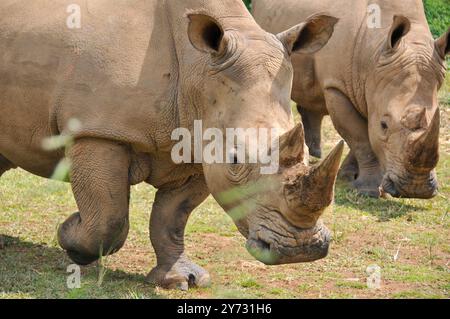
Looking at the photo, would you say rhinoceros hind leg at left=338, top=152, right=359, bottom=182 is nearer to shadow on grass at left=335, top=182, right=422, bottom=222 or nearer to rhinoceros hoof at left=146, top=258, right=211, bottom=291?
shadow on grass at left=335, top=182, right=422, bottom=222

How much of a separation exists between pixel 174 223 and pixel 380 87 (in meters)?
3.22

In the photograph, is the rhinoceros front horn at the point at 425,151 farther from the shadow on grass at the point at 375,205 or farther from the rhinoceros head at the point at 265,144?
the rhinoceros head at the point at 265,144

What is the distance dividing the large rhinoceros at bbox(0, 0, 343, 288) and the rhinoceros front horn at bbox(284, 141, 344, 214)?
15cm

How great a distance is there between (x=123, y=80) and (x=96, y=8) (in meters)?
0.55

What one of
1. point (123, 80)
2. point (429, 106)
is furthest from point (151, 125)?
point (429, 106)

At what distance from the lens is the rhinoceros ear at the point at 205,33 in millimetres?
5983

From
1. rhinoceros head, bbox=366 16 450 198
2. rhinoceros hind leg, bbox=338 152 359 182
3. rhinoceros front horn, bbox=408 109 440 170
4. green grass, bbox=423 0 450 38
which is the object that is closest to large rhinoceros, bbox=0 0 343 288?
rhinoceros front horn, bbox=408 109 440 170

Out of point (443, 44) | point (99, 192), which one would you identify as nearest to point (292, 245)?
point (99, 192)

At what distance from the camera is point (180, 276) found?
22.2 feet

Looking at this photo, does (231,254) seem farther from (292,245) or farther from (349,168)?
(349,168)

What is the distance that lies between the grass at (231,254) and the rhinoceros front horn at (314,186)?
130cm

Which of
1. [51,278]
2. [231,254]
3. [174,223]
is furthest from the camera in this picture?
[231,254]

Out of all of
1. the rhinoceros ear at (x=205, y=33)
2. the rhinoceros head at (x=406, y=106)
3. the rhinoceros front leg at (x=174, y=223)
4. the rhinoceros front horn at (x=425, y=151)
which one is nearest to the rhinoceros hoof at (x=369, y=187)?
the rhinoceros head at (x=406, y=106)
